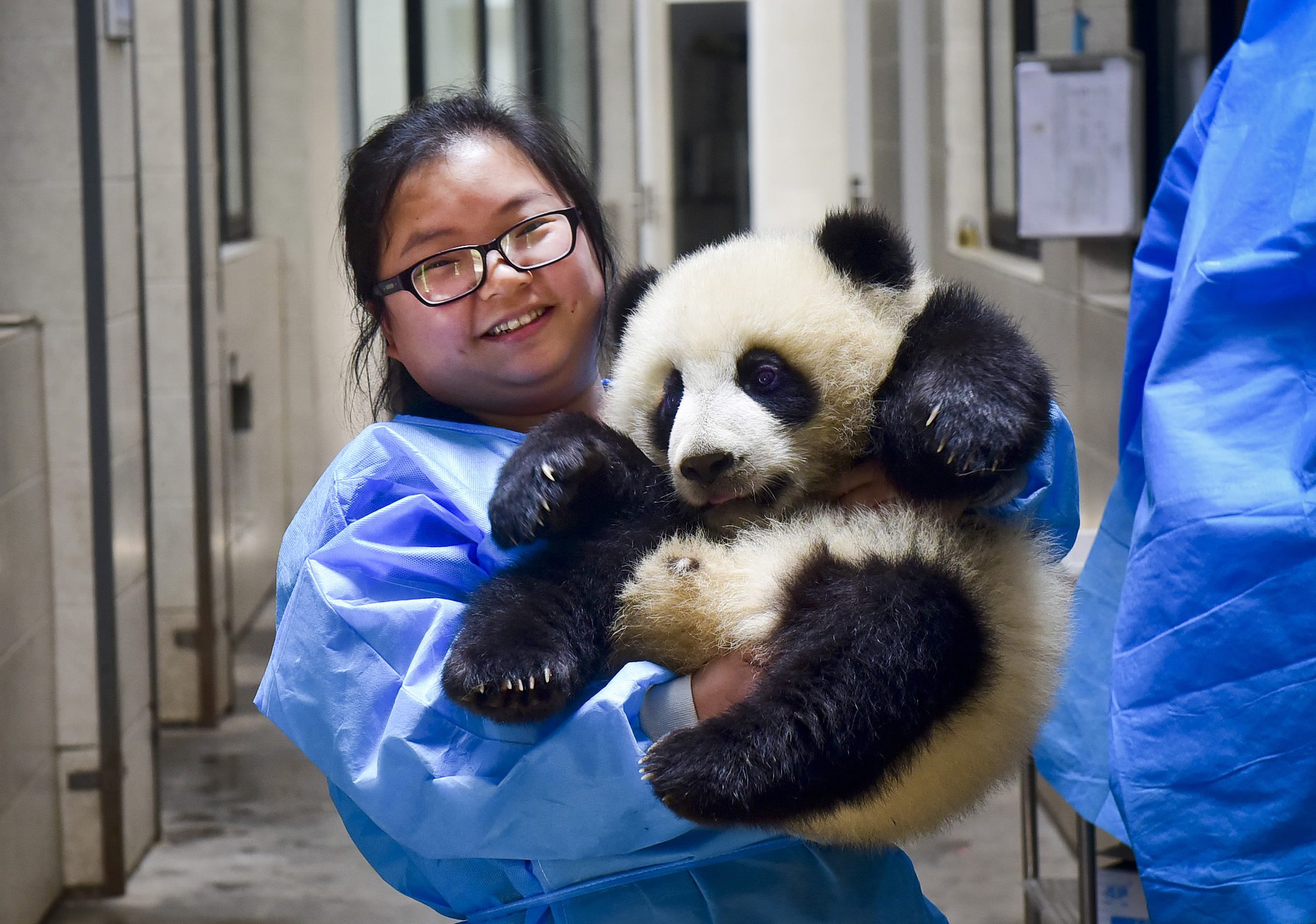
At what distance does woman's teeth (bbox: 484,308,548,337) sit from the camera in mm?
1218

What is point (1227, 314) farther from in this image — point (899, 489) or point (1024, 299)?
point (1024, 299)

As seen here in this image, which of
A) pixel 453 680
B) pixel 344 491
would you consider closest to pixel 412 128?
pixel 344 491

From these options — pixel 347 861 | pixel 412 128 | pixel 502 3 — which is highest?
pixel 502 3

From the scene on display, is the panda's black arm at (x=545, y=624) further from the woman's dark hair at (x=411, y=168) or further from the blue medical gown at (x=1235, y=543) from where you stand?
the blue medical gown at (x=1235, y=543)

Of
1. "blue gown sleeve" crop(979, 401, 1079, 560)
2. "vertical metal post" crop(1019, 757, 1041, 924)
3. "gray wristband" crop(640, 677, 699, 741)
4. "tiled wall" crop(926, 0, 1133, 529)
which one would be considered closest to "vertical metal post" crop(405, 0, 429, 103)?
"tiled wall" crop(926, 0, 1133, 529)

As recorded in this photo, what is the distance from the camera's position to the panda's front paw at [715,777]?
92 cm

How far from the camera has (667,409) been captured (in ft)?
3.69

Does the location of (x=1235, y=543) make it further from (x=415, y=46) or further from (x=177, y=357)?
(x=415, y=46)

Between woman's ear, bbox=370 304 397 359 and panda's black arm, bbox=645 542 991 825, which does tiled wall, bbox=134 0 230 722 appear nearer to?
woman's ear, bbox=370 304 397 359

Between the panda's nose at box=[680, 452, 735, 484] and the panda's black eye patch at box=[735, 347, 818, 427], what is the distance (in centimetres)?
6

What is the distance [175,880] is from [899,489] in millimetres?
2249

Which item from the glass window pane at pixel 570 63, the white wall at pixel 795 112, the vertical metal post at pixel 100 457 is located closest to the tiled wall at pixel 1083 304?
the white wall at pixel 795 112

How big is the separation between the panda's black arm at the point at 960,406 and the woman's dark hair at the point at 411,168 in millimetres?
402

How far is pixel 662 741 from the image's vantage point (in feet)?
3.15
